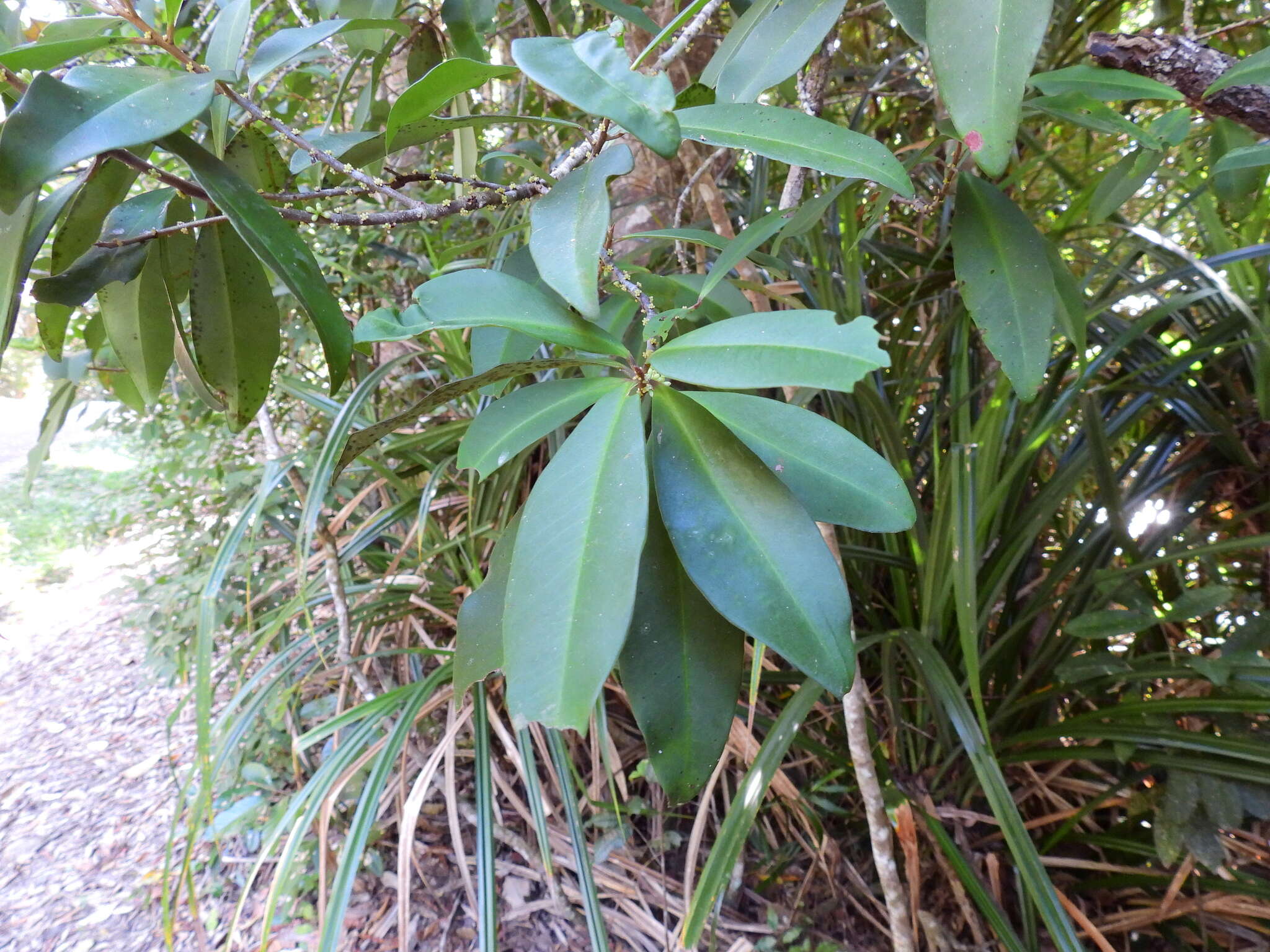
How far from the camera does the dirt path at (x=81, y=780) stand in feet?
3.52

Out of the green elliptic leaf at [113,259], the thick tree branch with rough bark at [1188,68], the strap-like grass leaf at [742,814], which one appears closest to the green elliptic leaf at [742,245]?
the thick tree branch with rough bark at [1188,68]

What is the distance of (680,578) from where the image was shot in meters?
0.34

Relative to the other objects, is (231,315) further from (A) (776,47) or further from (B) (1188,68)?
(B) (1188,68)

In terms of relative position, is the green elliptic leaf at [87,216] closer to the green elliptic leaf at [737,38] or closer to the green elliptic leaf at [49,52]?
the green elliptic leaf at [49,52]

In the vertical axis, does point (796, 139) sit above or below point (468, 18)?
below

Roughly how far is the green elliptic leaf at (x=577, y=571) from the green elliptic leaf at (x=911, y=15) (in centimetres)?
25

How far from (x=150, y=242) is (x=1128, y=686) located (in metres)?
1.04

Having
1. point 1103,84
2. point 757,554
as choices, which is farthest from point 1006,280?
point 757,554

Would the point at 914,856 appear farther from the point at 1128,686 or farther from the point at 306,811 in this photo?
the point at 306,811

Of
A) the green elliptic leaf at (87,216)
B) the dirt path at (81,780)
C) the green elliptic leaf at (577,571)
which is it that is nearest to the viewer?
the green elliptic leaf at (577,571)

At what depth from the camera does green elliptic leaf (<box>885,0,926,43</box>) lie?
33 cm

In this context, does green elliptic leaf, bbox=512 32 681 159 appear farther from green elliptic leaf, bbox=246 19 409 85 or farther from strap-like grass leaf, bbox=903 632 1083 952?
strap-like grass leaf, bbox=903 632 1083 952

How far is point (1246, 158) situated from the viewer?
0.37 metres

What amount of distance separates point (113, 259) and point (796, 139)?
40cm
